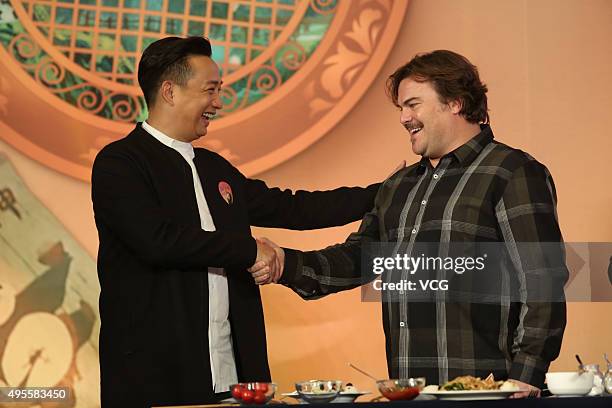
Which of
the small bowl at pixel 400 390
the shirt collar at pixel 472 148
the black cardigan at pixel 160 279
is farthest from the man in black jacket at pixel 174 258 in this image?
the small bowl at pixel 400 390

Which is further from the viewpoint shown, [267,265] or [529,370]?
[267,265]

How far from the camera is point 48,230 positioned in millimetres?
3850

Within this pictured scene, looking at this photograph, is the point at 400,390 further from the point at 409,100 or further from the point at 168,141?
the point at 168,141

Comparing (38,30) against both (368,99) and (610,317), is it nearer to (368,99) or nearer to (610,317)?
(368,99)

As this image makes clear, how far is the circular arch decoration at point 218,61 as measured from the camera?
3.89 m

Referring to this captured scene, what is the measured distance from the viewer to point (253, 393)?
2.00 meters

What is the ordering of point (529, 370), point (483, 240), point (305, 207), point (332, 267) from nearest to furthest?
1. point (529, 370)
2. point (483, 240)
3. point (332, 267)
4. point (305, 207)

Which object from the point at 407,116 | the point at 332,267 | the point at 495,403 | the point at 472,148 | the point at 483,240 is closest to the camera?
the point at 495,403

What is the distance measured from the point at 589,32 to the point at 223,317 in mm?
2078

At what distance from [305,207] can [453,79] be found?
0.74 metres

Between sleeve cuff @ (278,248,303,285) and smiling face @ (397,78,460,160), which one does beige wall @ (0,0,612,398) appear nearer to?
sleeve cuff @ (278,248,303,285)

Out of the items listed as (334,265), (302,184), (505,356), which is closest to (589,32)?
(302,184)

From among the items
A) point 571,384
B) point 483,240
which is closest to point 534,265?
point 483,240

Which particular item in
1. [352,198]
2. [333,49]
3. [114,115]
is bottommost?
[352,198]
